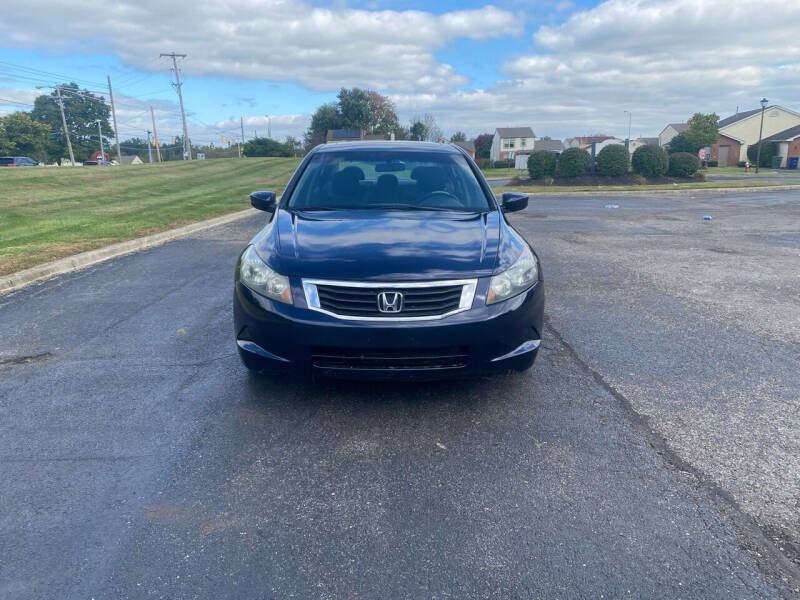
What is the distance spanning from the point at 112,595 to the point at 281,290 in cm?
178

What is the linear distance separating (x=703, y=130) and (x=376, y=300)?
212 feet

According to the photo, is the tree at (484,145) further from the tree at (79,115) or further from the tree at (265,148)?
Result: the tree at (79,115)

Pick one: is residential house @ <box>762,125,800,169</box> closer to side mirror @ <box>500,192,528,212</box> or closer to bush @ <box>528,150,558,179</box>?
bush @ <box>528,150,558,179</box>

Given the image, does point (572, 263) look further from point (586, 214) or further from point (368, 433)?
point (586, 214)

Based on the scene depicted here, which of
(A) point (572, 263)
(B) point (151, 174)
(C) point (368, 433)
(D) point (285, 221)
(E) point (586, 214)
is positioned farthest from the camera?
(B) point (151, 174)

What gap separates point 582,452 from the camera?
3.13m

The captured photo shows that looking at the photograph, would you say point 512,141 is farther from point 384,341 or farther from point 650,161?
point 384,341

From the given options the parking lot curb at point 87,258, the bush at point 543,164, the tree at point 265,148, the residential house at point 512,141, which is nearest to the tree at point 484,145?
the residential house at point 512,141

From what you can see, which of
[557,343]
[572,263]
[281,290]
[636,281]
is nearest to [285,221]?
[281,290]

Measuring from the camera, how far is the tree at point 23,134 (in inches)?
2827

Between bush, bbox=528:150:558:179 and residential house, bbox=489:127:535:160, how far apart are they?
244ft

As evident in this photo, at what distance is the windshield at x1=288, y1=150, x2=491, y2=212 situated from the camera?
4.77 meters

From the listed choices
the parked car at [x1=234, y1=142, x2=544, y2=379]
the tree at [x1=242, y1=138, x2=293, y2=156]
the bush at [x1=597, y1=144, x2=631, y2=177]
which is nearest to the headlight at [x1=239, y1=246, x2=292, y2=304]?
the parked car at [x1=234, y1=142, x2=544, y2=379]

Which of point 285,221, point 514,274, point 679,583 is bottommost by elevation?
point 679,583
